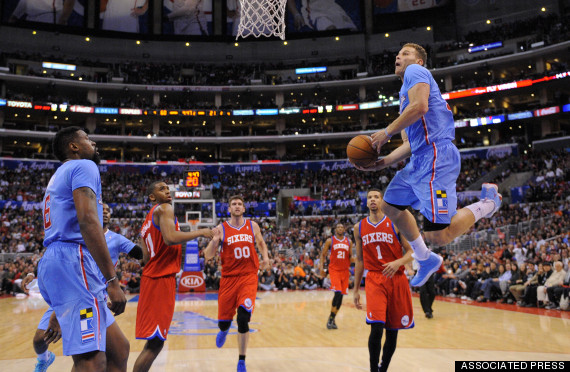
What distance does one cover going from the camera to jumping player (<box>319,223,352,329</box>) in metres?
10.2

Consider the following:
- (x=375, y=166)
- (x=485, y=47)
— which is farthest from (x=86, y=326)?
(x=485, y=47)

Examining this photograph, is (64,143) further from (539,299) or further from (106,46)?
(106,46)

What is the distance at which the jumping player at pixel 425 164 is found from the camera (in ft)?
13.7

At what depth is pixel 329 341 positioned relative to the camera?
28.1 ft

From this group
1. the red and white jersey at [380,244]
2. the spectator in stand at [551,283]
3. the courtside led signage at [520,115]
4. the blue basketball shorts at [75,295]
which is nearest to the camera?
the blue basketball shorts at [75,295]

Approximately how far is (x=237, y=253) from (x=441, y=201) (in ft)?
11.7

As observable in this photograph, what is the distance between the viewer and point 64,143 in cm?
354

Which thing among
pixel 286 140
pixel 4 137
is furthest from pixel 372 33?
pixel 4 137

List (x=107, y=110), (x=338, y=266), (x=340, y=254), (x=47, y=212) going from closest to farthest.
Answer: (x=47, y=212)
(x=338, y=266)
(x=340, y=254)
(x=107, y=110)

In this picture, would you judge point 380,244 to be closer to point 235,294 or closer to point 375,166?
point 375,166

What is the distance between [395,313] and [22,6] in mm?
50332

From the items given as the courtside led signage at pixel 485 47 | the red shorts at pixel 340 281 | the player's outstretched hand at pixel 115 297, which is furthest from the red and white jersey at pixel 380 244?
the courtside led signage at pixel 485 47

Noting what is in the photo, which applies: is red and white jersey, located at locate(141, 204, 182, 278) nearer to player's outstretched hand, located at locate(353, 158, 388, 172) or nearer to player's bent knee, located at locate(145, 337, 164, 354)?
player's bent knee, located at locate(145, 337, 164, 354)

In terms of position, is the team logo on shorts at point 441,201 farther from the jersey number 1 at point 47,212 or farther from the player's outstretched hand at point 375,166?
the jersey number 1 at point 47,212
